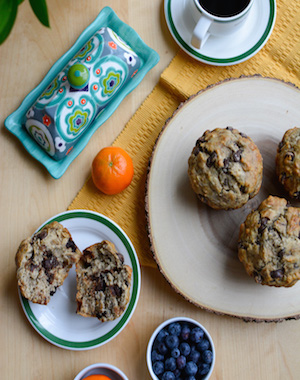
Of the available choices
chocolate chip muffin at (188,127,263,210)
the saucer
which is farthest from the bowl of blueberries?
the saucer

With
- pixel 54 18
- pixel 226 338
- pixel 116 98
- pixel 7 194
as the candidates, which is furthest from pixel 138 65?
pixel 226 338

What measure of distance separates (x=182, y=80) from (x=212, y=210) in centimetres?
47

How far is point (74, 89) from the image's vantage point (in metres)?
1.40

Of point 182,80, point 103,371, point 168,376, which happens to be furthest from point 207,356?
point 182,80

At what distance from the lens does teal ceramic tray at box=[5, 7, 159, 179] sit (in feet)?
4.85

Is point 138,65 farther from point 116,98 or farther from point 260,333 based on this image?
point 260,333

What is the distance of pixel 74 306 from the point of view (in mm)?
1455

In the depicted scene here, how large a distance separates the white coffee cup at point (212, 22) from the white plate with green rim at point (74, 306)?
65 centimetres

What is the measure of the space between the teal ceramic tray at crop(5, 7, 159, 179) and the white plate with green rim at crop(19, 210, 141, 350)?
0.63 feet

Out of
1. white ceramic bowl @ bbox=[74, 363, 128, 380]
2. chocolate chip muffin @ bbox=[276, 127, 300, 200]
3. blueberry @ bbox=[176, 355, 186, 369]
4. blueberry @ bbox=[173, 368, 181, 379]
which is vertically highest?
chocolate chip muffin @ bbox=[276, 127, 300, 200]

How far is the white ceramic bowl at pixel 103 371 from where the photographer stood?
54.2 inches

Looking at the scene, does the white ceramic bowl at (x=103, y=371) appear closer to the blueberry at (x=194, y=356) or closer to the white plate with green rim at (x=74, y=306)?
the white plate with green rim at (x=74, y=306)

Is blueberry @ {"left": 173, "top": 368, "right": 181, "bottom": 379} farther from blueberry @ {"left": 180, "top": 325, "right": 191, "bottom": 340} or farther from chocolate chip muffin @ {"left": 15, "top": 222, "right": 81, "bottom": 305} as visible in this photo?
chocolate chip muffin @ {"left": 15, "top": 222, "right": 81, "bottom": 305}

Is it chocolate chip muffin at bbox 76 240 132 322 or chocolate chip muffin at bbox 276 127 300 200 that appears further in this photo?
chocolate chip muffin at bbox 76 240 132 322
